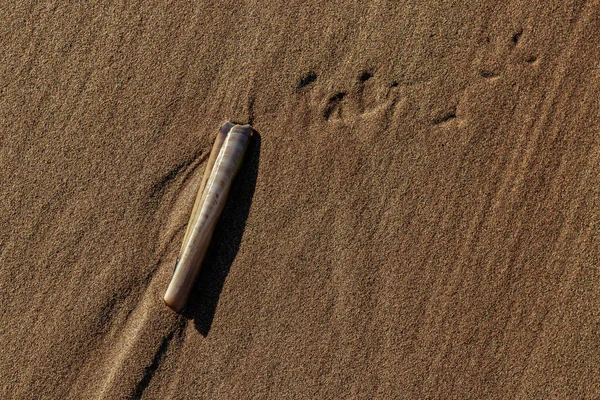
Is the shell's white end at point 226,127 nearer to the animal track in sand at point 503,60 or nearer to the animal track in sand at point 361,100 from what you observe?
the animal track in sand at point 361,100

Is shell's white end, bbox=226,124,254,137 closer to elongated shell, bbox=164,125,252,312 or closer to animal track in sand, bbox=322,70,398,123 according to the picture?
elongated shell, bbox=164,125,252,312

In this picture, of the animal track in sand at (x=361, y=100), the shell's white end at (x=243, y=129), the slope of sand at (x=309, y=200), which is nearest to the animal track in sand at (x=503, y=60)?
the slope of sand at (x=309, y=200)

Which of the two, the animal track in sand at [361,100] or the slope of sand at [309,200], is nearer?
the slope of sand at [309,200]

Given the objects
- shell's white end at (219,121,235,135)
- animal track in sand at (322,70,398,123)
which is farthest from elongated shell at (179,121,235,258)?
animal track in sand at (322,70,398,123)

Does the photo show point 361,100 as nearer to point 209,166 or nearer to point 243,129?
point 243,129

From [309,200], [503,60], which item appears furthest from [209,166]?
[503,60]
